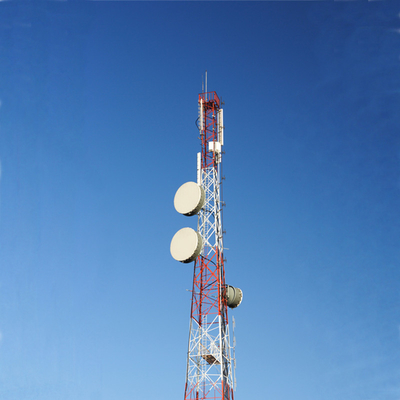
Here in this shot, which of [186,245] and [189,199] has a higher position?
[189,199]

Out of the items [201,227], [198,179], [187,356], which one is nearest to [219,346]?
[187,356]

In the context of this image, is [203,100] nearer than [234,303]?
No

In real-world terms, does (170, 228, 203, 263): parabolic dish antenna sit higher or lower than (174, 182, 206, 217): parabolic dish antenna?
lower

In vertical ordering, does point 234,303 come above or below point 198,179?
below

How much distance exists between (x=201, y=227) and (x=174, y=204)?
12.3ft

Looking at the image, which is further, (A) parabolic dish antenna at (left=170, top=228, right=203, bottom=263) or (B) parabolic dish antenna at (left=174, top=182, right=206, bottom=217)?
(B) parabolic dish antenna at (left=174, top=182, right=206, bottom=217)

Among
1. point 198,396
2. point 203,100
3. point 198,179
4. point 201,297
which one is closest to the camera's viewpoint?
point 198,396

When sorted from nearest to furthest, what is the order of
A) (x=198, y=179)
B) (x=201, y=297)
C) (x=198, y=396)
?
(x=198, y=396) → (x=201, y=297) → (x=198, y=179)

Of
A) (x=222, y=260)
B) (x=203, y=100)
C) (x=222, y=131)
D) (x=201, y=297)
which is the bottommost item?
(x=201, y=297)

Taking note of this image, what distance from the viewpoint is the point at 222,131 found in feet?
186

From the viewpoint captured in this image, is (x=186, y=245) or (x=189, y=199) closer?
(x=186, y=245)

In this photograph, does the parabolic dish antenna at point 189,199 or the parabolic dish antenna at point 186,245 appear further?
the parabolic dish antenna at point 189,199

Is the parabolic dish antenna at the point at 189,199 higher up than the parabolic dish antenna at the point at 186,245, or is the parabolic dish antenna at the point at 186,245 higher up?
the parabolic dish antenna at the point at 189,199

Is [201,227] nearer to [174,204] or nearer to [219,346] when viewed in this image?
[174,204]
